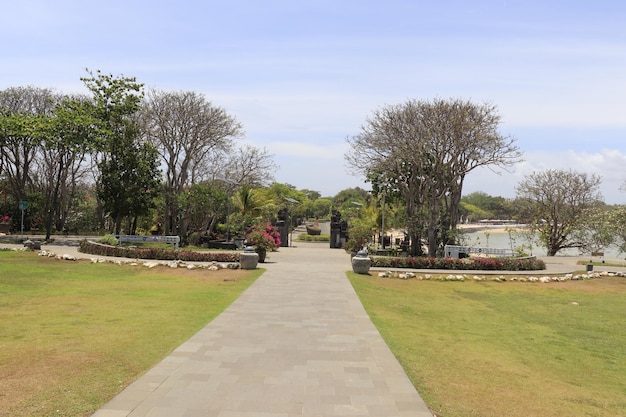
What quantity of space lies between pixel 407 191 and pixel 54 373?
27512 mm

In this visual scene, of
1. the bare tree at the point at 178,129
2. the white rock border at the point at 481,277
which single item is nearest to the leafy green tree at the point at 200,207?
the bare tree at the point at 178,129

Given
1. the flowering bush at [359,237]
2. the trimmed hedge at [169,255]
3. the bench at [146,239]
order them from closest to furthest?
the trimmed hedge at [169,255] < the bench at [146,239] < the flowering bush at [359,237]

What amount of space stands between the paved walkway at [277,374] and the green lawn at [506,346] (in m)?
0.52

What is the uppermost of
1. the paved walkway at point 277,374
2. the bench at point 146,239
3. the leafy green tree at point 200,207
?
the leafy green tree at point 200,207

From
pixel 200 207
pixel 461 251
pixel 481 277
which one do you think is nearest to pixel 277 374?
pixel 481 277

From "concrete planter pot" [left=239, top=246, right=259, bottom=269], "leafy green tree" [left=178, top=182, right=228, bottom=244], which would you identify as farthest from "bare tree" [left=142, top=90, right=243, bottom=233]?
"concrete planter pot" [left=239, top=246, right=259, bottom=269]

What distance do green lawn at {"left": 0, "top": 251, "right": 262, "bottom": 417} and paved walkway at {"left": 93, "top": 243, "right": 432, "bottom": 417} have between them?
1.55 feet

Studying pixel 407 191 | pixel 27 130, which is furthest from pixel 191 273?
pixel 27 130

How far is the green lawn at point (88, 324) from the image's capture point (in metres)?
5.55

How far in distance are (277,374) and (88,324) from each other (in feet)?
16.2

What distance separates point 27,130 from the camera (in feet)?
98.8

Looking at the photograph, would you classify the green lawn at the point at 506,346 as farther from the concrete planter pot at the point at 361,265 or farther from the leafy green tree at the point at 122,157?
the leafy green tree at the point at 122,157

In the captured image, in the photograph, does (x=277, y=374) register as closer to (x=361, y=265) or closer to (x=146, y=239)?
(x=361, y=265)

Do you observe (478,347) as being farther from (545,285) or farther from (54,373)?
(545,285)
